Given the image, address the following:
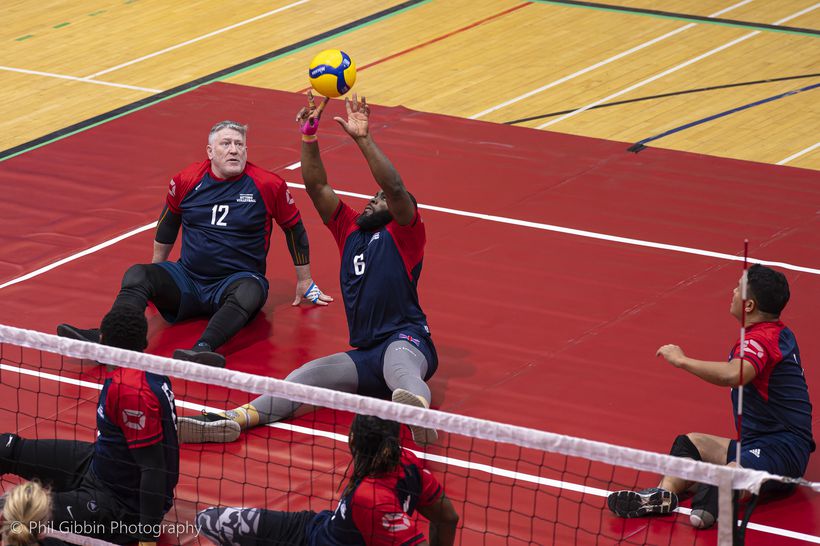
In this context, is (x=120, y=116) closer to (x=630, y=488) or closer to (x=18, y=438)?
(x=18, y=438)

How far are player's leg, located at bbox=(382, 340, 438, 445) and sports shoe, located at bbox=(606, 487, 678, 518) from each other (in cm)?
139

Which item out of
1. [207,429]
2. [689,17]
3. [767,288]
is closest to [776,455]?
[767,288]

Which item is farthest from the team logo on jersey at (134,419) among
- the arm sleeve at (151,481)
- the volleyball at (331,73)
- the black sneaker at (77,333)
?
the volleyball at (331,73)

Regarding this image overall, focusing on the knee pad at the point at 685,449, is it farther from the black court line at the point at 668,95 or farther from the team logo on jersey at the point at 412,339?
the black court line at the point at 668,95

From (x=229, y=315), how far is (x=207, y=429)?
1569mm

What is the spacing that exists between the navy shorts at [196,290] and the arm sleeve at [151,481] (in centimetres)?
322

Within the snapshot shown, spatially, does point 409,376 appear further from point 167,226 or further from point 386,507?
point 167,226

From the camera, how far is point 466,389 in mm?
9625

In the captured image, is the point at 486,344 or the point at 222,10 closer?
the point at 486,344

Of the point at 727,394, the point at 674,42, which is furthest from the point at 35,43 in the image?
the point at 727,394

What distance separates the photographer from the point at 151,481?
7293 mm

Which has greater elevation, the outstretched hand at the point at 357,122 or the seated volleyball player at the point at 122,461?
the outstretched hand at the point at 357,122

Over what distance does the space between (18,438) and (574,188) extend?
275 inches

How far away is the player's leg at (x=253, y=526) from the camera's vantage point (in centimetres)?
718
